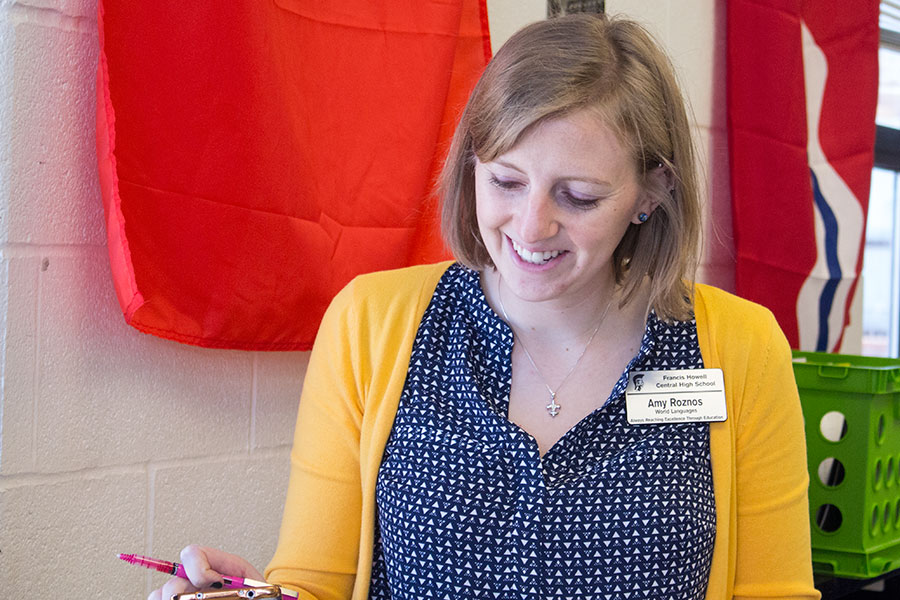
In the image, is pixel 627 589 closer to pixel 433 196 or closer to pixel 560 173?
pixel 560 173

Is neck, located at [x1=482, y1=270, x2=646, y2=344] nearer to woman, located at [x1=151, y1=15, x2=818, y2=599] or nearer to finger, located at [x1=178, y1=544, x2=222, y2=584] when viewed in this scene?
woman, located at [x1=151, y1=15, x2=818, y2=599]

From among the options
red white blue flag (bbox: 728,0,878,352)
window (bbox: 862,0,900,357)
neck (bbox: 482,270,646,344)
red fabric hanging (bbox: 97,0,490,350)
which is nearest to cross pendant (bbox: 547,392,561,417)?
neck (bbox: 482,270,646,344)

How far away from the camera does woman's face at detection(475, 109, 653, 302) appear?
1206 millimetres

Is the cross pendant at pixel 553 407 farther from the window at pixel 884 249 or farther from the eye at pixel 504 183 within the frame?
the window at pixel 884 249

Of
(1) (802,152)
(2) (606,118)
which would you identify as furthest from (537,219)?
(1) (802,152)

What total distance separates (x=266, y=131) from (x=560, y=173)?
0.50 metres

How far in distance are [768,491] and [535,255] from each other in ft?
1.67

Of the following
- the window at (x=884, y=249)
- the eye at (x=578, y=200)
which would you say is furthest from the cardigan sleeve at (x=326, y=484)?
the window at (x=884, y=249)

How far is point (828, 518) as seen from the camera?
2.05 m

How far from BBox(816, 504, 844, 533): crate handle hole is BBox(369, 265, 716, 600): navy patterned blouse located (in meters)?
0.82

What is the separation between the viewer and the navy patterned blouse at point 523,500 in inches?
48.6

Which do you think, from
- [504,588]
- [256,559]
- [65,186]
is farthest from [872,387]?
[65,186]

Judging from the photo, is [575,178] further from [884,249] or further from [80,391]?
A: [884,249]

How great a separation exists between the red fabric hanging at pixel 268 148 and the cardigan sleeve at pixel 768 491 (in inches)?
24.7
